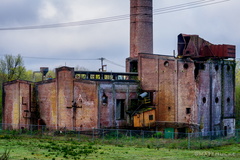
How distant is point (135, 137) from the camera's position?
35.8m

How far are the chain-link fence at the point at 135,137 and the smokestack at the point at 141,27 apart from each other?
42.6ft

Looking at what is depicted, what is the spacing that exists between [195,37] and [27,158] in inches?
918

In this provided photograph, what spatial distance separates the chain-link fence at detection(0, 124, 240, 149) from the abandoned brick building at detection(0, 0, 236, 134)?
0.84 meters

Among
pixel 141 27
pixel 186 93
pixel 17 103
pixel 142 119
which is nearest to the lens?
pixel 142 119

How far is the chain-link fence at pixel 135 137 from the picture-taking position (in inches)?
1245

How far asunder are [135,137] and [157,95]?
21.1ft

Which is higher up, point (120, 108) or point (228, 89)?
point (228, 89)

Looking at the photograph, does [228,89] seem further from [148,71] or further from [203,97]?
[148,71]

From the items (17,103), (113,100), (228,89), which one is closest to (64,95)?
(113,100)

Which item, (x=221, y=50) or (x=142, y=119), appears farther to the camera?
(x=221, y=50)

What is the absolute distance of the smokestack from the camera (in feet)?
160

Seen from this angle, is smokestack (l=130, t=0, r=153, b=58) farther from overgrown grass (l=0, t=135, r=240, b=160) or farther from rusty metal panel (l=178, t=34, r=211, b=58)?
overgrown grass (l=0, t=135, r=240, b=160)

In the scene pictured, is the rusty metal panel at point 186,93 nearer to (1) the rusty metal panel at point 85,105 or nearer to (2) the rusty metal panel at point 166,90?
(2) the rusty metal panel at point 166,90

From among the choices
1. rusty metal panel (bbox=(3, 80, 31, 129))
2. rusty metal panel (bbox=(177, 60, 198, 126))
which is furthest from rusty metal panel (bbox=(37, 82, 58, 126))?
rusty metal panel (bbox=(177, 60, 198, 126))
